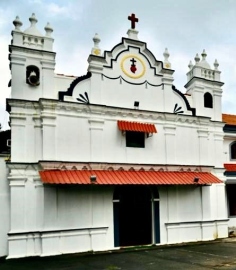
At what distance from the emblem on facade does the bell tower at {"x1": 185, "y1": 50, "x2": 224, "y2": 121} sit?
3135 mm

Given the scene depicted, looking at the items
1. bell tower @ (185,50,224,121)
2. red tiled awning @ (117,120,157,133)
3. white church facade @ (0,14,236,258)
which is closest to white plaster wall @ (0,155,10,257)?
white church facade @ (0,14,236,258)

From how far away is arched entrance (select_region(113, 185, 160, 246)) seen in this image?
14484 mm

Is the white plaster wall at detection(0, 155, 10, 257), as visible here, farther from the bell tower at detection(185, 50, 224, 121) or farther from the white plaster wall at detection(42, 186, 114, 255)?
the bell tower at detection(185, 50, 224, 121)

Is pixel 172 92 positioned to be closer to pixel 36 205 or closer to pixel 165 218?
pixel 165 218

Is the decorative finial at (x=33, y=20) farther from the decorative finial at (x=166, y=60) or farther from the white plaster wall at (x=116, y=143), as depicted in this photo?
the decorative finial at (x=166, y=60)

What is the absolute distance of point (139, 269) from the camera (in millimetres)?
10547

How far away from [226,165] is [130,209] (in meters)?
6.80

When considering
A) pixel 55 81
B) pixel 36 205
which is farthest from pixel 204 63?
pixel 36 205

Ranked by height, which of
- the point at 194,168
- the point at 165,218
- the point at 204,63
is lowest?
the point at 165,218

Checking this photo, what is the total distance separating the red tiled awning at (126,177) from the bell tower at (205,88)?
3503 millimetres

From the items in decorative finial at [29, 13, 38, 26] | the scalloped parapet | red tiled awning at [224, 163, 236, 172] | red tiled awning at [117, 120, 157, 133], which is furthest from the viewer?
red tiled awning at [224, 163, 236, 172]

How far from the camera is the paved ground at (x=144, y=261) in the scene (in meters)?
10.9

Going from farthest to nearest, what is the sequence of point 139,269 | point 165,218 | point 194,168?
point 194,168 < point 165,218 < point 139,269

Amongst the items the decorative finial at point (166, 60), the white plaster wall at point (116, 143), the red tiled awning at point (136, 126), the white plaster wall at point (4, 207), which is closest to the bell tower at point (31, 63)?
the white plaster wall at point (116, 143)
